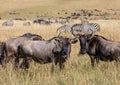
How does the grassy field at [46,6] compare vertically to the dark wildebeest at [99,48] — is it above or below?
below

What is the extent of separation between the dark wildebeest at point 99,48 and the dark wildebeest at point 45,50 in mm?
944

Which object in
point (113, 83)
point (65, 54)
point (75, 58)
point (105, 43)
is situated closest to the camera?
point (113, 83)

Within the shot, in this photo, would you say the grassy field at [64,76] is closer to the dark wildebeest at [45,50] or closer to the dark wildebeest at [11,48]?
the dark wildebeest at [45,50]

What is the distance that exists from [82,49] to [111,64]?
104cm

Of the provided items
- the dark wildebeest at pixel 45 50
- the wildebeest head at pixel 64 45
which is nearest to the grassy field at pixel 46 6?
the dark wildebeest at pixel 45 50

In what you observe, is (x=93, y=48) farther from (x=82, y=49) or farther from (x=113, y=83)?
(x=113, y=83)

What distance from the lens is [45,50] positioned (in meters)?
9.77

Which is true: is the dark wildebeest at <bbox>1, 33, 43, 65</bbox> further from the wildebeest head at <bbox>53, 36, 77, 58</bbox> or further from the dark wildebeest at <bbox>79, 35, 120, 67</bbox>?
the dark wildebeest at <bbox>79, 35, 120, 67</bbox>

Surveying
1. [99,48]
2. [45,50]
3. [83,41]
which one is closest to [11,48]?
[45,50]

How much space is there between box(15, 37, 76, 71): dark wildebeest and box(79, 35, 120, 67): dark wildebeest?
0.94 m

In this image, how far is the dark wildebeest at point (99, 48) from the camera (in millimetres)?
10047

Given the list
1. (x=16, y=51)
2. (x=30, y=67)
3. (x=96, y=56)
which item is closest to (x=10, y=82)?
(x=30, y=67)

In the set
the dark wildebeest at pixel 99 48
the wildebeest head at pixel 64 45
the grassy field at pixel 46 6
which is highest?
the wildebeest head at pixel 64 45

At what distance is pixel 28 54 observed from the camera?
973cm
